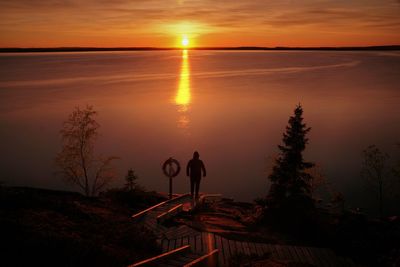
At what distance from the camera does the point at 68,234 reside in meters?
10.9

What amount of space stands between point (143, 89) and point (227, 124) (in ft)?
210

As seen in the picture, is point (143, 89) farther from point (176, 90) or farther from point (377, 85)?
point (377, 85)

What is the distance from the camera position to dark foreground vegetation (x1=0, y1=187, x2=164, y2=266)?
8992mm

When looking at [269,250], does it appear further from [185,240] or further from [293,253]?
[185,240]

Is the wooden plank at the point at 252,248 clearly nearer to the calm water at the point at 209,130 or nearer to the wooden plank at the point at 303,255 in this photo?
the wooden plank at the point at 303,255

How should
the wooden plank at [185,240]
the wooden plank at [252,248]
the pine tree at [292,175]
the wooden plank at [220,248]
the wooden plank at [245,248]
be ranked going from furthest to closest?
the pine tree at [292,175] → the wooden plank at [185,240] → the wooden plank at [245,248] → the wooden plank at [252,248] → the wooden plank at [220,248]

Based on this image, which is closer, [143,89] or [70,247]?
[70,247]

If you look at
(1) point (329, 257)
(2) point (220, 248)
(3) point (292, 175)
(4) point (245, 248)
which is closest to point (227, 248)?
(2) point (220, 248)

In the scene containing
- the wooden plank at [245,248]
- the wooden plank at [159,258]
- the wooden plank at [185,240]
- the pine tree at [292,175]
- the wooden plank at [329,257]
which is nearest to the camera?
the wooden plank at [159,258]

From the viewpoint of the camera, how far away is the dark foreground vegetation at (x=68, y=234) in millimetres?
8992

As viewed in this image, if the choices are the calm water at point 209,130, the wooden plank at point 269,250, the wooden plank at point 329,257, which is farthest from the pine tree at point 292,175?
the calm water at point 209,130

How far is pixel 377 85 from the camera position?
445 ft

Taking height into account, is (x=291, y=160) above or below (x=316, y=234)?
above

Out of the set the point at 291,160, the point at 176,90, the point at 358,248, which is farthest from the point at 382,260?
the point at 176,90
